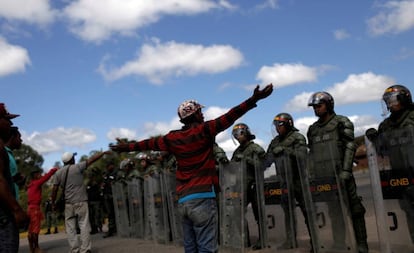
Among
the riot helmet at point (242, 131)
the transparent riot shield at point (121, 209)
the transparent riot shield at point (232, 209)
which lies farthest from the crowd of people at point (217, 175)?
the transparent riot shield at point (121, 209)

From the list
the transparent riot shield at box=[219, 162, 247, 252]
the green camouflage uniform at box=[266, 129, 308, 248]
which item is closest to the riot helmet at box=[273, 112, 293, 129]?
the green camouflage uniform at box=[266, 129, 308, 248]

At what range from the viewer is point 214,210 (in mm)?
4820

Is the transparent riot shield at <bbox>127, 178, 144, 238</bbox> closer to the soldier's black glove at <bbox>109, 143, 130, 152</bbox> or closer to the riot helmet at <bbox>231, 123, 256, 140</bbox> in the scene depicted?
the riot helmet at <bbox>231, 123, 256, 140</bbox>

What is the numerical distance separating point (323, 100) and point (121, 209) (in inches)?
345

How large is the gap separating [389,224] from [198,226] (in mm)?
2612

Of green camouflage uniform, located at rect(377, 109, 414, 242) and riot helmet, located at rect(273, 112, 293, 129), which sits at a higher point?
riot helmet, located at rect(273, 112, 293, 129)

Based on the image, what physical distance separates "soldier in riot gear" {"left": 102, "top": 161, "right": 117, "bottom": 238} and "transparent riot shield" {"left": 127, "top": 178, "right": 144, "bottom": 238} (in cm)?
183

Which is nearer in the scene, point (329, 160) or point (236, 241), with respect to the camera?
point (329, 160)

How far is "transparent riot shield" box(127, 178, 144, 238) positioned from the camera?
1279 cm

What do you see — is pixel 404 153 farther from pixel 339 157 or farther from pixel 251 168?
pixel 251 168

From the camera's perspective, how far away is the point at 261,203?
835 centimetres

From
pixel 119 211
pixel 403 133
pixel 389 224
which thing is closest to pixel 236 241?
pixel 389 224

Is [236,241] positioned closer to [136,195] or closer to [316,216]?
[316,216]

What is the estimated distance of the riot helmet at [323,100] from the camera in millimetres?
7172
